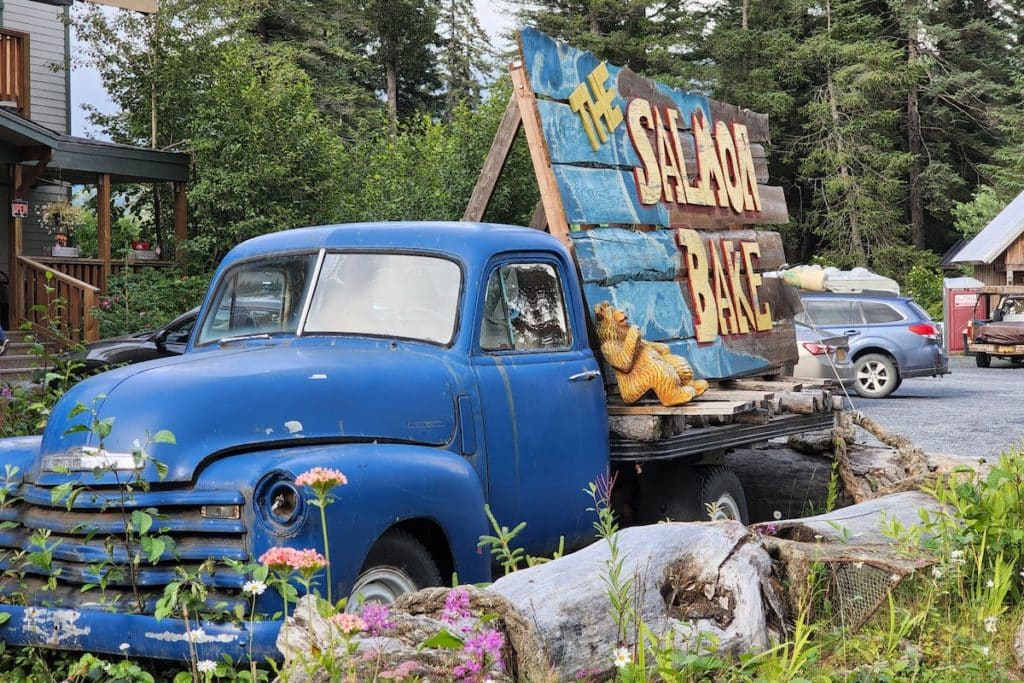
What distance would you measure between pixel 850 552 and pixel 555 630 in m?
1.59

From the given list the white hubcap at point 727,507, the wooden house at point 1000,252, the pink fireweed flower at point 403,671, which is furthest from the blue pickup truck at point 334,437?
the wooden house at point 1000,252

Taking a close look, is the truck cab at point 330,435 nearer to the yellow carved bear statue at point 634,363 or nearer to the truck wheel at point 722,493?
the yellow carved bear statue at point 634,363

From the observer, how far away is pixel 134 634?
11.8 feet

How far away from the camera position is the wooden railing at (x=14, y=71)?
19078 millimetres

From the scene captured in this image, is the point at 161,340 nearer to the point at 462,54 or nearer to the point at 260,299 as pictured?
the point at 260,299

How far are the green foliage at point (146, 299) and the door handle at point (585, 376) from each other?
10.9 m

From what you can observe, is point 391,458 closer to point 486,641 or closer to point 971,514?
point 486,641


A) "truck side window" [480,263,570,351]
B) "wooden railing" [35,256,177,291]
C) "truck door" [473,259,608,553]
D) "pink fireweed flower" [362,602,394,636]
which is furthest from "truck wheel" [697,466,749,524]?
"wooden railing" [35,256,177,291]

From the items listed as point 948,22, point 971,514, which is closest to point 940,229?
point 948,22

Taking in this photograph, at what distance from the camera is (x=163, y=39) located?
71.6 feet

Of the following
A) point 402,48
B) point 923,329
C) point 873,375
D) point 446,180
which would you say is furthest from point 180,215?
point 402,48

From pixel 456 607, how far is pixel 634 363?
275 cm

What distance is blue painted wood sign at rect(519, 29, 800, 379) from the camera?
630 cm

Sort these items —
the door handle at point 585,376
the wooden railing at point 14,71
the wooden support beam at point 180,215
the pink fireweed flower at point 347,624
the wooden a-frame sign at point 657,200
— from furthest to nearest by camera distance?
the wooden support beam at point 180,215
the wooden railing at point 14,71
the wooden a-frame sign at point 657,200
the door handle at point 585,376
the pink fireweed flower at point 347,624
